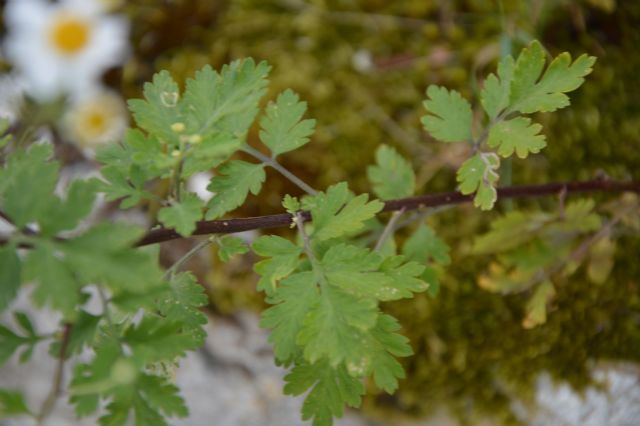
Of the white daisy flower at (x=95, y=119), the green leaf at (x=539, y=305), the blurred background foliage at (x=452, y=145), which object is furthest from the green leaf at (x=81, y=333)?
the white daisy flower at (x=95, y=119)

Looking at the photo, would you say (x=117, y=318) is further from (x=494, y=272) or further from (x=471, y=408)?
(x=471, y=408)

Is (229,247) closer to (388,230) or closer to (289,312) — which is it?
(289,312)

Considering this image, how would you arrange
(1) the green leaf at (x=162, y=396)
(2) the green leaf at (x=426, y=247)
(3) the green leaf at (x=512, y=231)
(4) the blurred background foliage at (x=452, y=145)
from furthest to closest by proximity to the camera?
(4) the blurred background foliage at (x=452, y=145)
(3) the green leaf at (x=512, y=231)
(2) the green leaf at (x=426, y=247)
(1) the green leaf at (x=162, y=396)

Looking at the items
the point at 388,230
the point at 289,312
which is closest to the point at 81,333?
the point at 289,312

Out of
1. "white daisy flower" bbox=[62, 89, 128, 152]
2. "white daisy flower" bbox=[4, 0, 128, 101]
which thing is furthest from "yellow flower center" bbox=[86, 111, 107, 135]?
"white daisy flower" bbox=[4, 0, 128, 101]

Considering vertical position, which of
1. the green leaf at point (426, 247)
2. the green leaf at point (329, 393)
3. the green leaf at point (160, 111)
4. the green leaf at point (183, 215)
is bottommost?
the green leaf at point (426, 247)

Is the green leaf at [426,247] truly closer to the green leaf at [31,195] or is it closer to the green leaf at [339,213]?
the green leaf at [339,213]

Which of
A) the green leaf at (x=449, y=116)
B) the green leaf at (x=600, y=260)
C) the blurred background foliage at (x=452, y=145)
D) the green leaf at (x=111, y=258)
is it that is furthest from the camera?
the blurred background foliage at (x=452, y=145)
